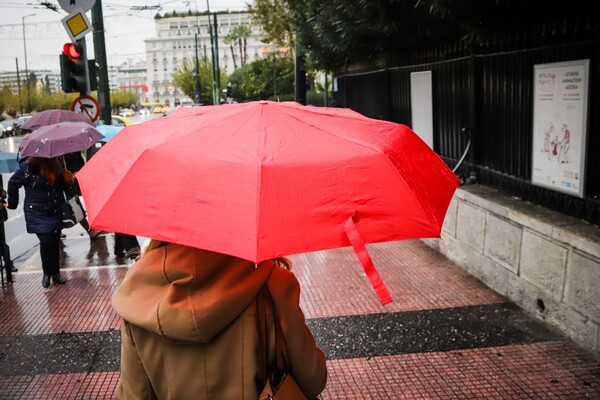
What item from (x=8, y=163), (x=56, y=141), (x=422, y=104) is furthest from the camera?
(x=422, y=104)

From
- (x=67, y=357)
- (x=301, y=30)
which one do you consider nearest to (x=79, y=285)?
(x=67, y=357)

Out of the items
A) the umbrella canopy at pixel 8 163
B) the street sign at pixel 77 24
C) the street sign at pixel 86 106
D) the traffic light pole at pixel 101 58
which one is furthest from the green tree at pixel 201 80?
the umbrella canopy at pixel 8 163

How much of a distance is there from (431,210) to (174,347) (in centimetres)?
100

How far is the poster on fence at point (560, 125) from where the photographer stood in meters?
5.12

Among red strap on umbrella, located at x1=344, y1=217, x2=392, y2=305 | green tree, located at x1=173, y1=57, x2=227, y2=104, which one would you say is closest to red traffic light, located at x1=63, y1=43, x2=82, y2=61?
red strap on umbrella, located at x1=344, y1=217, x2=392, y2=305

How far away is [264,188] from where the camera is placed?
1.92 m

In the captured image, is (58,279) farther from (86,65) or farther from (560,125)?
(560,125)

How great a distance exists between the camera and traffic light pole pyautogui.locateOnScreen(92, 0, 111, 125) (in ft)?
35.1

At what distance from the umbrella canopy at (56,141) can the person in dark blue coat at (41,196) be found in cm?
29

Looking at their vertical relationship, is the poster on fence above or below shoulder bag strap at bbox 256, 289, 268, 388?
above

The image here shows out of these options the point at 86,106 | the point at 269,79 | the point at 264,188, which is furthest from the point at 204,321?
the point at 269,79

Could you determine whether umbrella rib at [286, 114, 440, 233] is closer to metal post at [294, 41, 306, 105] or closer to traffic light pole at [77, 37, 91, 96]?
traffic light pole at [77, 37, 91, 96]

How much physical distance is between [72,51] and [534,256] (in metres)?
7.89

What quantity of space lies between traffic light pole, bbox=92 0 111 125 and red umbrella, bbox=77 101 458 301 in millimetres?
9048
